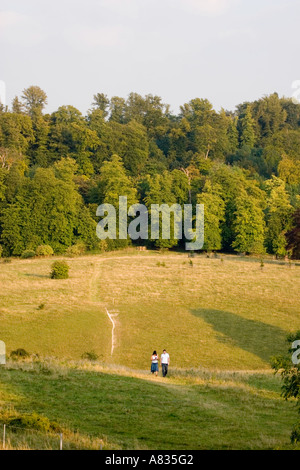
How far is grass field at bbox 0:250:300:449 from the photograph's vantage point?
51.9 feet

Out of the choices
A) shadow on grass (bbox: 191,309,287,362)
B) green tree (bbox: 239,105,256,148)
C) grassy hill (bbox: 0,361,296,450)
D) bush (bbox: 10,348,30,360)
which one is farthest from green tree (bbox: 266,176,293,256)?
grassy hill (bbox: 0,361,296,450)

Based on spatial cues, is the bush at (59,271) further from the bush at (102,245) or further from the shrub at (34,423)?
the shrub at (34,423)

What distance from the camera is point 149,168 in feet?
309

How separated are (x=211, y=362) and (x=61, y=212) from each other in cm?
4732

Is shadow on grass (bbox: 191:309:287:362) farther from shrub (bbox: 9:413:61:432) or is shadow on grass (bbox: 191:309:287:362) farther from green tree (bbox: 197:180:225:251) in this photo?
→ green tree (bbox: 197:180:225:251)

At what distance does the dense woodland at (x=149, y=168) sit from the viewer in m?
73.7

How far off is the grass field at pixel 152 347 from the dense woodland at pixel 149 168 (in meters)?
7.94

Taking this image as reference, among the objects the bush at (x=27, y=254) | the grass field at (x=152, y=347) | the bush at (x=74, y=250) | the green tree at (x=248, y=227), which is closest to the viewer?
the grass field at (x=152, y=347)

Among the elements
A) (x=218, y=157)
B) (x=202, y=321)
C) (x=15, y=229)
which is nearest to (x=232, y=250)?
(x=15, y=229)

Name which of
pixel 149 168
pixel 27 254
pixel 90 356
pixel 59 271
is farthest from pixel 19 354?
pixel 149 168

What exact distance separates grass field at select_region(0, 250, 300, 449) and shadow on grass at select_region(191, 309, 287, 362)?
0.06 metres

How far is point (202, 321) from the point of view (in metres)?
37.3

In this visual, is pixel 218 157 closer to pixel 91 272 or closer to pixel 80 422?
pixel 91 272

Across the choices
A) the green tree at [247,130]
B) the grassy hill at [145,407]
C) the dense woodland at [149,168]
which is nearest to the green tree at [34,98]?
the dense woodland at [149,168]
